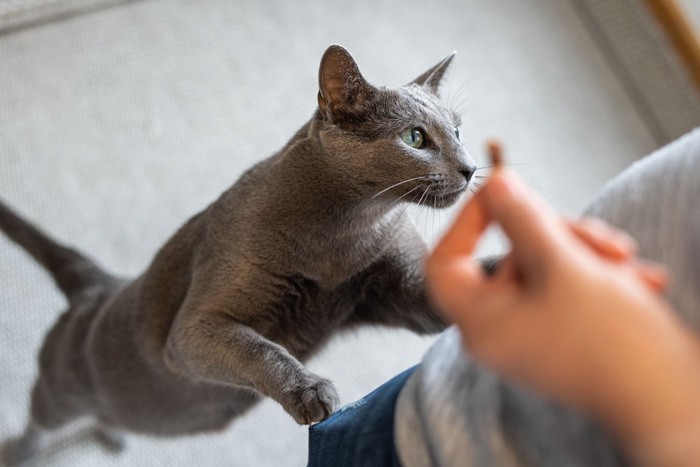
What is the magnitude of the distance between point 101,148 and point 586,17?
4.56 ft

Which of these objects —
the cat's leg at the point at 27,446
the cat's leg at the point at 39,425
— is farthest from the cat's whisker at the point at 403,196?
the cat's leg at the point at 27,446

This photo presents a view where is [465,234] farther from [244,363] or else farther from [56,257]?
[56,257]

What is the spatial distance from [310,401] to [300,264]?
216 millimetres

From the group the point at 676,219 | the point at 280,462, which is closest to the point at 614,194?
the point at 676,219

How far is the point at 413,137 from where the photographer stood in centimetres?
89

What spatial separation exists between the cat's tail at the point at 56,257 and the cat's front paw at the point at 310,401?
24.4 inches

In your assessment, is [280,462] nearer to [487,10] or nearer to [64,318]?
[64,318]

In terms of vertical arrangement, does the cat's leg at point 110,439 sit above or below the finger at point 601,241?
below

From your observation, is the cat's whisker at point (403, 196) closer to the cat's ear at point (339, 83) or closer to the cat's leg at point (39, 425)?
the cat's ear at point (339, 83)

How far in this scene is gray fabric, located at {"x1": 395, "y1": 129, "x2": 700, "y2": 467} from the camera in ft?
1.63

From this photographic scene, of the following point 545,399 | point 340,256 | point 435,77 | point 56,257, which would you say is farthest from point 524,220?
point 56,257

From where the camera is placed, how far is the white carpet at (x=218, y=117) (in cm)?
149

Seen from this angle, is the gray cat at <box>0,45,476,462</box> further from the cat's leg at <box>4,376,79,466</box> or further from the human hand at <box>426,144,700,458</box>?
the human hand at <box>426,144,700,458</box>

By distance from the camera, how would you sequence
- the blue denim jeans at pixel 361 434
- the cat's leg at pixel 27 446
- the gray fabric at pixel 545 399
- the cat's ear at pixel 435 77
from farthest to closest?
the cat's leg at pixel 27 446 → the cat's ear at pixel 435 77 → the blue denim jeans at pixel 361 434 → the gray fabric at pixel 545 399
